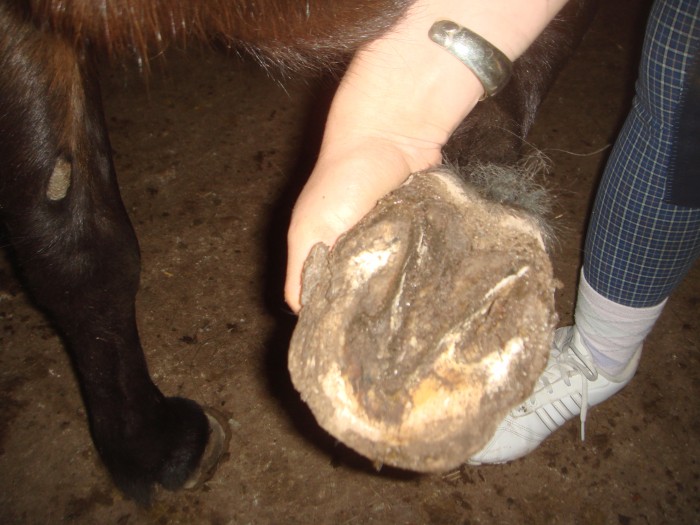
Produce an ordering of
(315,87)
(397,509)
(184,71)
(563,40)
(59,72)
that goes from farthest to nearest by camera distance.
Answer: (184,71), (315,87), (397,509), (563,40), (59,72)

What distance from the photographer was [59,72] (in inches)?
29.2

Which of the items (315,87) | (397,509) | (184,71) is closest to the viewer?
(397,509)

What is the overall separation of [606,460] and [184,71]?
187 centimetres

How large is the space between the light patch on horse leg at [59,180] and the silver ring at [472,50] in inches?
22.1

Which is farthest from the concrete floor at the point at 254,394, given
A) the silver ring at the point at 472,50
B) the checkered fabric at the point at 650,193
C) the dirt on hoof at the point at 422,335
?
the dirt on hoof at the point at 422,335

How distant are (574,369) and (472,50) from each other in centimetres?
82

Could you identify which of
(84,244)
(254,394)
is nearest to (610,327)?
(254,394)

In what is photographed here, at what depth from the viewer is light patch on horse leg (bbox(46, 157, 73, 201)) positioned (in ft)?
2.76

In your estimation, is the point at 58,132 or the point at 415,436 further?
the point at 58,132

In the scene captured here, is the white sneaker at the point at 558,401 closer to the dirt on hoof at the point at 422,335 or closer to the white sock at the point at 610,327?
the white sock at the point at 610,327

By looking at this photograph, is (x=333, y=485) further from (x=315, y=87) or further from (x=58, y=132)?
(x=315, y=87)

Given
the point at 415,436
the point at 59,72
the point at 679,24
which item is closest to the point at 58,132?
the point at 59,72

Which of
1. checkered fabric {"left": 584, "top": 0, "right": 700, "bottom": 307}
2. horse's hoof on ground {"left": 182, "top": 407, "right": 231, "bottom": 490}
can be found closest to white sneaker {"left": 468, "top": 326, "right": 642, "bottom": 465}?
checkered fabric {"left": 584, "top": 0, "right": 700, "bottom": 307}

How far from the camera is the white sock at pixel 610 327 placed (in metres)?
1.11
